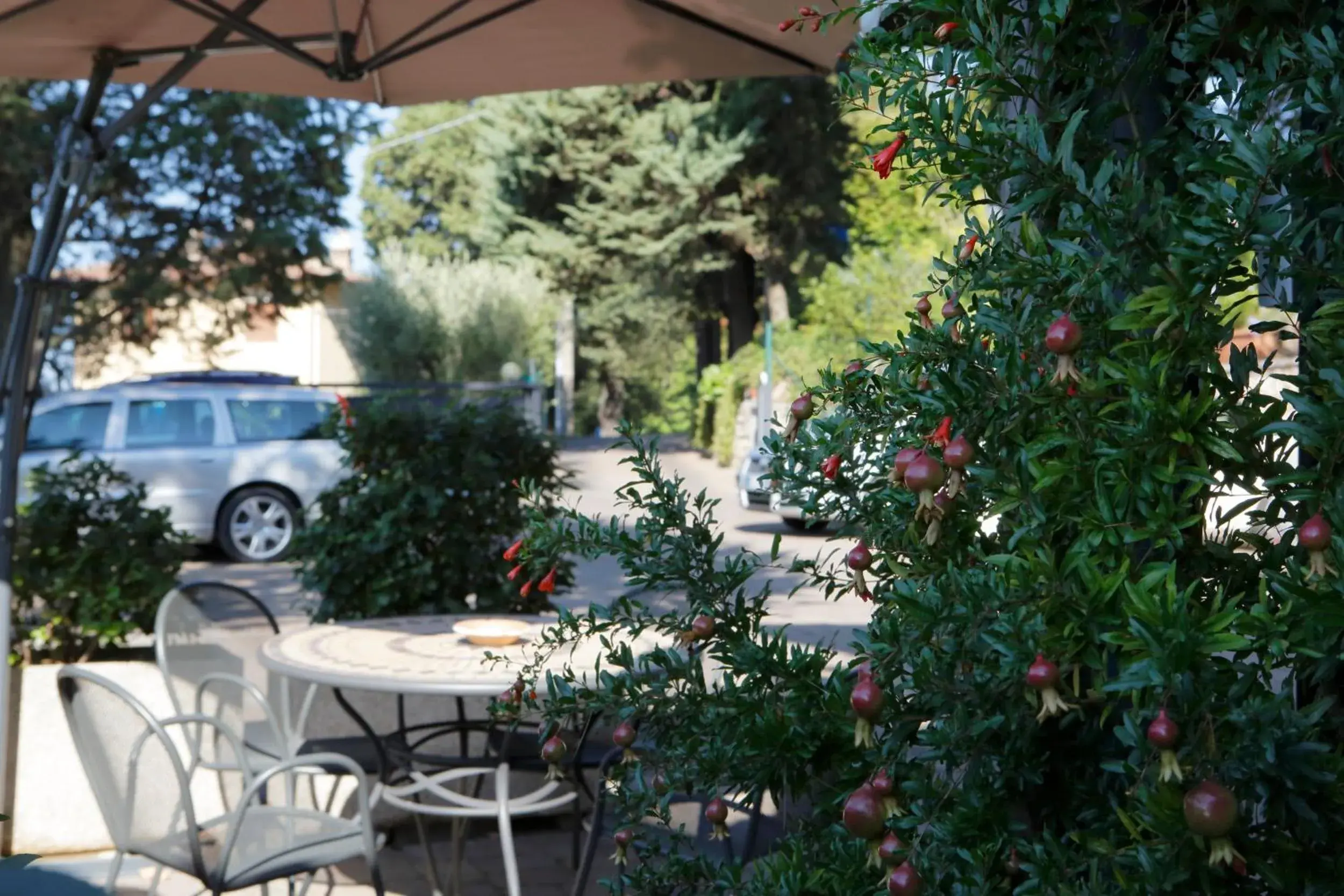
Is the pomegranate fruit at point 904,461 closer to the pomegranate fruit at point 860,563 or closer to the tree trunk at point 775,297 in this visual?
the pomegranate fruit at point 860,563

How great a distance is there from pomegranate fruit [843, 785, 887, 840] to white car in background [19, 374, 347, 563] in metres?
13.0

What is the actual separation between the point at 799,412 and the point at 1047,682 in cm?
58

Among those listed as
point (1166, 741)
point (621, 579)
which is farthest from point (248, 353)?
point (1166, 741)

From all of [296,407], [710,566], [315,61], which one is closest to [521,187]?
[296,407]

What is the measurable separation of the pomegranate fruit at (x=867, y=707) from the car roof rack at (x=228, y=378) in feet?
56.8

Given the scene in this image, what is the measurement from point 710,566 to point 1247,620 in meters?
0.72

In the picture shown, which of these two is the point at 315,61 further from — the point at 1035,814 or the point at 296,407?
the point at 296,407

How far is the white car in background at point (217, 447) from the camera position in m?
14.0

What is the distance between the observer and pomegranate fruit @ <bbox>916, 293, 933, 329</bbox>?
158cm

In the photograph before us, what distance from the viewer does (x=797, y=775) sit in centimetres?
163

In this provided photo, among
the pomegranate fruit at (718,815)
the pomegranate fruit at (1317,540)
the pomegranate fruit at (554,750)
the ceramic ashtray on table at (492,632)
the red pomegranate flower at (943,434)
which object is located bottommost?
the ceramic ashtray on table at (492,632)

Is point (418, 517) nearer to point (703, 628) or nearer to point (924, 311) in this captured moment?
point (703, 628)

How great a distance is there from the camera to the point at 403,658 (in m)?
3.97

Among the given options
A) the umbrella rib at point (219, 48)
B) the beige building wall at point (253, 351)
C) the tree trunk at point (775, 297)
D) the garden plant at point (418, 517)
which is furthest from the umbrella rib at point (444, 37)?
the tree trunk at point (775, 297)
